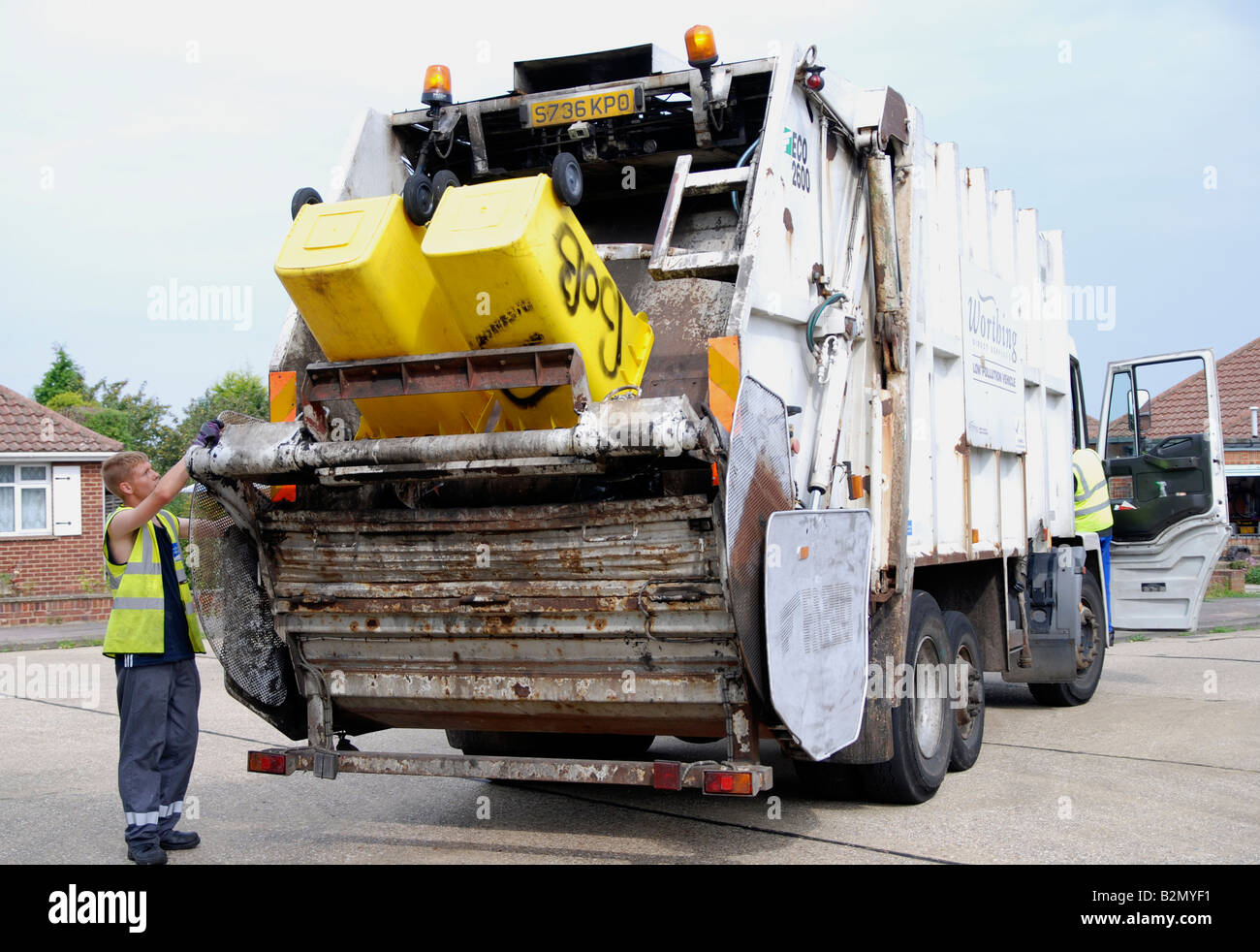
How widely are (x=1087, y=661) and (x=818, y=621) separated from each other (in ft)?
17.2

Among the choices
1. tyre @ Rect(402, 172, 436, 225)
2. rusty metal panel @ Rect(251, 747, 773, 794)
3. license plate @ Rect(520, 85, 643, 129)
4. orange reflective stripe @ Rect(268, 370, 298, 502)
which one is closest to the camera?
tyre @ Rect(402, 172, 436, 225)

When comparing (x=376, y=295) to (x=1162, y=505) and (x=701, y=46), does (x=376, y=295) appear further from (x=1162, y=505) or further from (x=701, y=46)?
(x=1162, y=505)

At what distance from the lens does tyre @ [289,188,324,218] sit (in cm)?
466

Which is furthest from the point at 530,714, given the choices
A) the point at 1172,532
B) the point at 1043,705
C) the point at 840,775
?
the point at 1172,532

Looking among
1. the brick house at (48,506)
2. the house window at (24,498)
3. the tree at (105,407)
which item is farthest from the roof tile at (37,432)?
the tree at (105,407)

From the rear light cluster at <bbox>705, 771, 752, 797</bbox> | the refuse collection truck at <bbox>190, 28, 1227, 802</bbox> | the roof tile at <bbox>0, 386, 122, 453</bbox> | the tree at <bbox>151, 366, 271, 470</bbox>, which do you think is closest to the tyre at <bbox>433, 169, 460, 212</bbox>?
the refuse collection truck at <bbox>190, 28, 1227, 802</bbox>

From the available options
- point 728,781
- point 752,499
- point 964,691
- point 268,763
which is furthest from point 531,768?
point 964,691

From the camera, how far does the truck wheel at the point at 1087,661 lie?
29.2 ft

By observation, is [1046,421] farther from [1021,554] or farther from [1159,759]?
[1159,759]

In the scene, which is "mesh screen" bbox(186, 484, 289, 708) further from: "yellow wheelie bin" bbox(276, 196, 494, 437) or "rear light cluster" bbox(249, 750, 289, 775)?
"yellow wheelie bin" bbox(276, 196, 494, 437)

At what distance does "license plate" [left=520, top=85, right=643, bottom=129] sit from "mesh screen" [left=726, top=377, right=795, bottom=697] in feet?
5.59

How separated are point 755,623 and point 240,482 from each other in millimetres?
1951

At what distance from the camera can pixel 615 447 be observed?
402 cm

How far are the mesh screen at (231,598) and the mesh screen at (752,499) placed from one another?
199 centimetres
